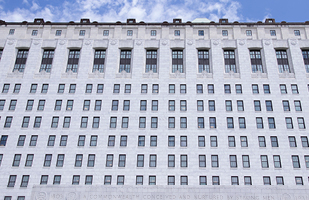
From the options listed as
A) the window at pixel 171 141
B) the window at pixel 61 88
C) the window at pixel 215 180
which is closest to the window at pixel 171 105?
the window at pixel 171 141

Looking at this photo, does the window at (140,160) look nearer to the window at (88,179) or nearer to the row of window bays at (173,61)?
the window at (88,179)

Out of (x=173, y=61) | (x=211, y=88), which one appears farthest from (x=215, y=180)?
(x=173, y=61)

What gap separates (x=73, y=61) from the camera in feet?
186

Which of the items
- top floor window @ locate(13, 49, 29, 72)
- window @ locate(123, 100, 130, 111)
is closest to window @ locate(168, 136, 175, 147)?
window @ locate(123, 100, 130, 111)

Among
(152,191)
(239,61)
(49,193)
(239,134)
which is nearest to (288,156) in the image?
(239,134)

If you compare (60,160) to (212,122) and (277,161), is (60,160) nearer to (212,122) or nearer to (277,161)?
(212,122)

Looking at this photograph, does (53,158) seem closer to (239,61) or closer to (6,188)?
(6,188)

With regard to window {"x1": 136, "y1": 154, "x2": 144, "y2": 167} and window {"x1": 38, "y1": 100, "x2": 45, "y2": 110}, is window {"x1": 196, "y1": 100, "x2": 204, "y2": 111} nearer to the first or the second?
window {"x1": 136, "y1": 154, "x2": 144, "y2": 167}

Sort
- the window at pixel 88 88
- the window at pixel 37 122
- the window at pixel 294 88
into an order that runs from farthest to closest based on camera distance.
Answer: the window at pixel 88 88 < the window at pixel 294 88 < the window at pixel 37 122

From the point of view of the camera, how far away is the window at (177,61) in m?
55.4

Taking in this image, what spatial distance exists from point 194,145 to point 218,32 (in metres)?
25.8

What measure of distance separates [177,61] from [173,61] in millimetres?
791

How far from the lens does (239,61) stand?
180 ft

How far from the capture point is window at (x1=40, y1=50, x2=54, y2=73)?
2208 inches
